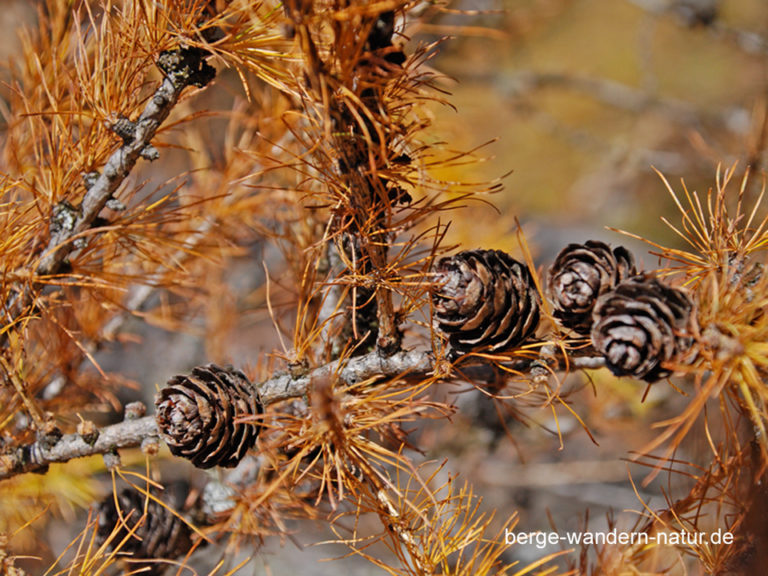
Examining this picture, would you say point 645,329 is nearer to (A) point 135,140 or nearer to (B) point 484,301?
(B) point 484,301

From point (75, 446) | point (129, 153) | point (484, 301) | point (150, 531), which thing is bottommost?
point (150, 531)

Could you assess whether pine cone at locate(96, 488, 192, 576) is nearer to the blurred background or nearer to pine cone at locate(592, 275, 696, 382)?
the blurred background

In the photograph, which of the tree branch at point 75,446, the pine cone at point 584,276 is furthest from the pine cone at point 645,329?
the tree branch at point 75,446

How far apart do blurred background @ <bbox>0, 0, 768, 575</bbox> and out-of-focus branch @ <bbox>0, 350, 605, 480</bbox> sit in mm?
74

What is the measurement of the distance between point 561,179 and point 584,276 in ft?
10.7

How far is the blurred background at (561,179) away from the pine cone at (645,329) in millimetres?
127

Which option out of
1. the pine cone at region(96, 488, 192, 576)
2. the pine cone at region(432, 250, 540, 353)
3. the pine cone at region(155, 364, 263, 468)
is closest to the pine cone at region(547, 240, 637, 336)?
the pine cone at region(432, 250, 540, 353)

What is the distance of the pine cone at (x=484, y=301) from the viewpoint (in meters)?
0.38

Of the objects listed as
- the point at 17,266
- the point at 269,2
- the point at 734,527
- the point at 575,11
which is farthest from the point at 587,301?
the point at 575,11

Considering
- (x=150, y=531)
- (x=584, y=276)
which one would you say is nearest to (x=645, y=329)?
(x=584, y=276)

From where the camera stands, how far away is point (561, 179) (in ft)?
11.3

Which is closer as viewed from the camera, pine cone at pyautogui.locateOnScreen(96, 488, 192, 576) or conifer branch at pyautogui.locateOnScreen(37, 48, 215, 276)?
conifer branch at pyautogui.locateOnScreen(37, 48, 215, 276)

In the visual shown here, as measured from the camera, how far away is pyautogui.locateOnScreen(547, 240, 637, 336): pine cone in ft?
1.24

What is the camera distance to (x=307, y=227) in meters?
0.67
